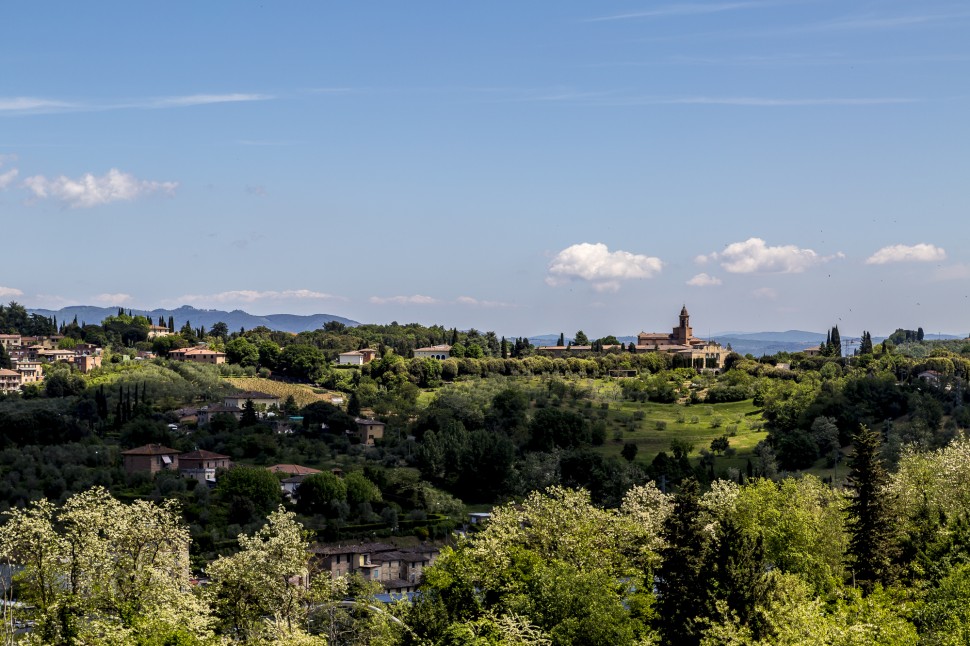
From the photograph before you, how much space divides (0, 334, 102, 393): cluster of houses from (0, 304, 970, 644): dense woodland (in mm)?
3937

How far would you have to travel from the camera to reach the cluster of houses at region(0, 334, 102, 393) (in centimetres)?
15788

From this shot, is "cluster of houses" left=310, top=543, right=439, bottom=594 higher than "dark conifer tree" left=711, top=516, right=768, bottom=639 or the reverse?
the reverse

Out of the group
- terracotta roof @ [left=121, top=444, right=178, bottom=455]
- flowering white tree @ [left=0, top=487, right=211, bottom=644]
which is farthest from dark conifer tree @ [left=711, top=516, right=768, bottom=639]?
terracotta roof @ [left=121, top=444, right=178, bottom=455]

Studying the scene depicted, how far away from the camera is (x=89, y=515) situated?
43688 millimetres

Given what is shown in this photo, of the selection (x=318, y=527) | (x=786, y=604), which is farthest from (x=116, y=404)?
(x=786, y=604)

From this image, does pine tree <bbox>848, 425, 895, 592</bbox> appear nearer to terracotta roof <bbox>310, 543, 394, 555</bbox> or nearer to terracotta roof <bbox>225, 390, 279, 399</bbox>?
terracotta roof <bbox>310, 543, 394, 555</bbox>

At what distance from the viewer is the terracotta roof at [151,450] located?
10125 cm

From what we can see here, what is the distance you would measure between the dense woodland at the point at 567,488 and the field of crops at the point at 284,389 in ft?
11.5

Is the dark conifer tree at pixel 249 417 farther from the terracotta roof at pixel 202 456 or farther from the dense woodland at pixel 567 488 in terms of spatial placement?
the terracotta roof at pixel 202 456

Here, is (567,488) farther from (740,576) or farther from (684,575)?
(740,576)

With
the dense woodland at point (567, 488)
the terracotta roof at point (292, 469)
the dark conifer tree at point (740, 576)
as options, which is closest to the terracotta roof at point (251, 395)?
the dense woodland at point (567, 488)

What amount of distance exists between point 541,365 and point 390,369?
25235 millimetres

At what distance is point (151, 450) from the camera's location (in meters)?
102

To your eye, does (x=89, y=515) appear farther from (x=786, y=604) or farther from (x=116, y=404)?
(x=116, y=404)
